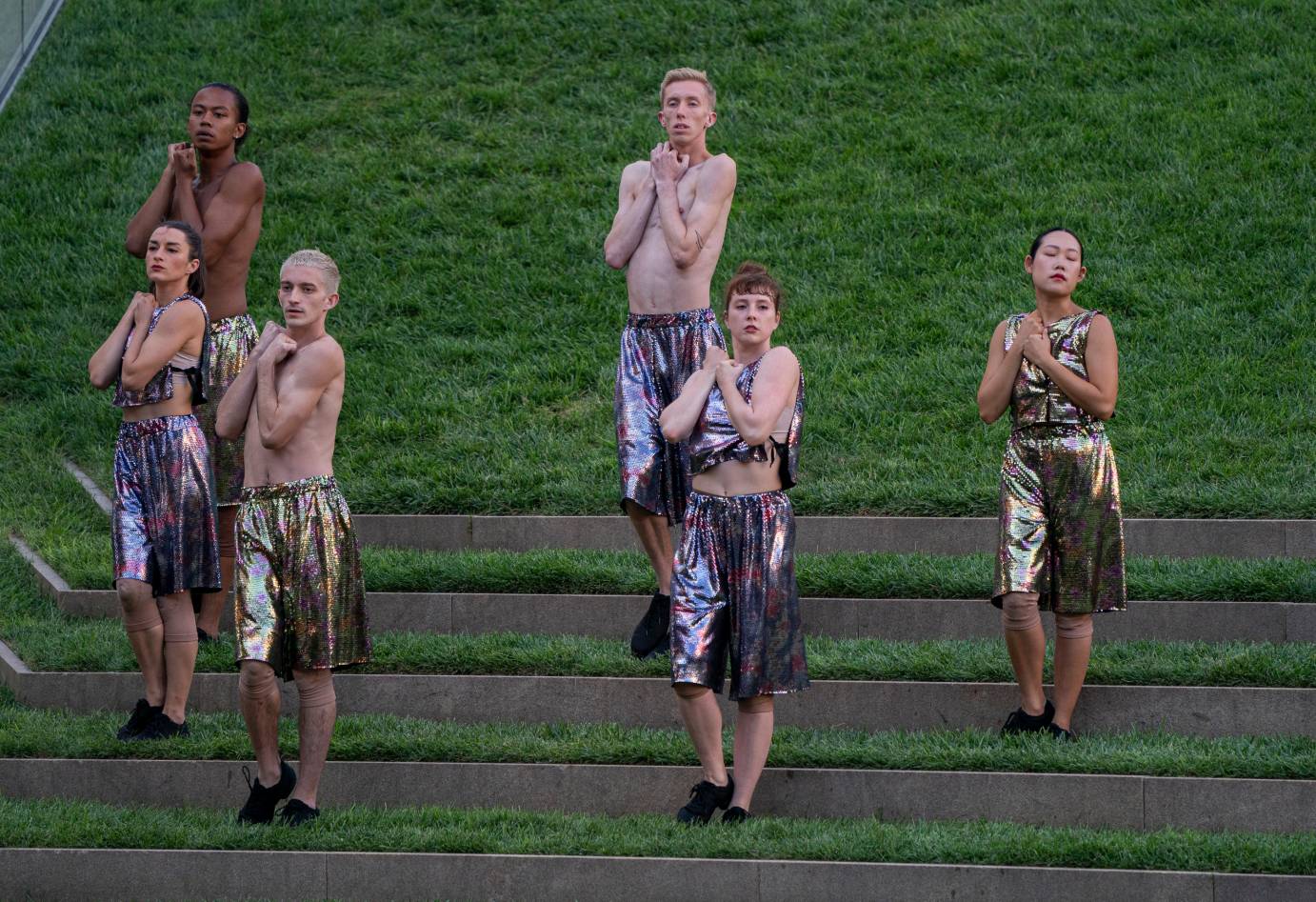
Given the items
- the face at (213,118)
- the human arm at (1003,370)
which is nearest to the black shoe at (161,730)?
the face at (213,118)

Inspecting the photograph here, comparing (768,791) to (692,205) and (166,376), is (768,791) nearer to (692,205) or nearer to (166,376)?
(692,205)

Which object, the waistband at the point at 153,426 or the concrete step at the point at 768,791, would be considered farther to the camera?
Answer: the waistband at the point at 153,426

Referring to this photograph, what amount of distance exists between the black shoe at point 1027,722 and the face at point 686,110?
271 cm

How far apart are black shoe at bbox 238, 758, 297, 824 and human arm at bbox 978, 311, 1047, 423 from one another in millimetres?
2927

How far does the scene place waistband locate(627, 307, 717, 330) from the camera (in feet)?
24.1

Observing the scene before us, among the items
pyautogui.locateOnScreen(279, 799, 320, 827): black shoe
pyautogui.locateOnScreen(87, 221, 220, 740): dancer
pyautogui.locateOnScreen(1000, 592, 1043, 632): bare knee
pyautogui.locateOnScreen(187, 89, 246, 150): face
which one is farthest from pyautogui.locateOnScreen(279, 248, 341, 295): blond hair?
pyautogui.locateOnScreen(1000, 592, 1043, 632): bare knee

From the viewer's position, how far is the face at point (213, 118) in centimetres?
807

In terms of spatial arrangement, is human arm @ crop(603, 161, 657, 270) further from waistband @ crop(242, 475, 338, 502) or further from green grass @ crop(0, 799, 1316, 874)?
green grass @ crop(0, 799, 1316, 874)

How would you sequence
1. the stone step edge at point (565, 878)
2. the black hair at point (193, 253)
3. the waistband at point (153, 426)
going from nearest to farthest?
the stone step edge at point (565, 878)
the waistband at point (153, 426)
the black hair at point (193, 253)

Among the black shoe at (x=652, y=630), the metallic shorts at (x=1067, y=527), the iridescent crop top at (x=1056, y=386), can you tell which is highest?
the iridescent crop top at (x=1056, y=386)

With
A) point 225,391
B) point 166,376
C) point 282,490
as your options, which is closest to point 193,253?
point 166,376

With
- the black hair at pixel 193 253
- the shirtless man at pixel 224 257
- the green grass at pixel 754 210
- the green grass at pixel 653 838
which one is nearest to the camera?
the green grass at pixel 653 838

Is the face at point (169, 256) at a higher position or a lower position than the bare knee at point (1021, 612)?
higher

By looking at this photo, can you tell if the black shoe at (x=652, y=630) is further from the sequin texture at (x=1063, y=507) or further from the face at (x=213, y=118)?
the face at (x=213, y=118)
